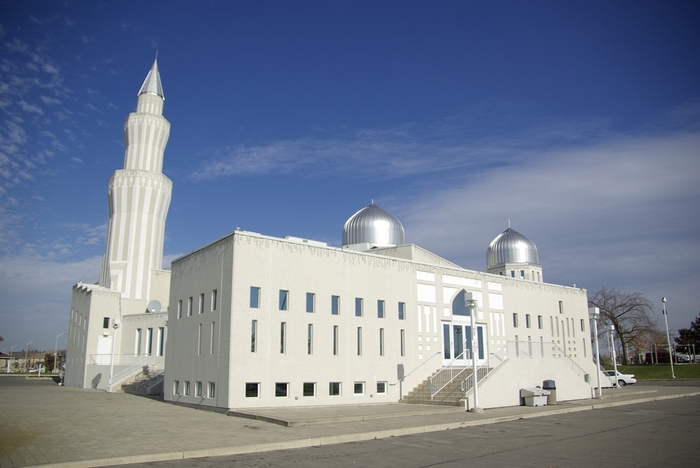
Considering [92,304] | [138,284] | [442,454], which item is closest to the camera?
[442,454]

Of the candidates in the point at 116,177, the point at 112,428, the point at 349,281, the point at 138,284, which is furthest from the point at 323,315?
the point at 116,177

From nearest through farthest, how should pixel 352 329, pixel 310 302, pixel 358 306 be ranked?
pixel 310 302, pixel 352 329, pixel 358 306

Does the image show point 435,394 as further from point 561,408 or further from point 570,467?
point 570,467

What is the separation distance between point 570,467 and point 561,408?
1416cm

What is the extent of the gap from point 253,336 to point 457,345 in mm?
13044

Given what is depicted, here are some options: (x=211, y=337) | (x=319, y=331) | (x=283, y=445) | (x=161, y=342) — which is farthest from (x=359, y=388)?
(x=161, y=342)

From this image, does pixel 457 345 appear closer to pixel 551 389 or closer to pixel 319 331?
pixel 551 389

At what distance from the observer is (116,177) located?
2119 inches

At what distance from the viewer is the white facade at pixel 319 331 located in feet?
75.7

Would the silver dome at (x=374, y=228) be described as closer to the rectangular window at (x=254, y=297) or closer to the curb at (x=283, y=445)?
the rectangular window at (x=254, y=297)

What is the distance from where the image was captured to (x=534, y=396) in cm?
2530

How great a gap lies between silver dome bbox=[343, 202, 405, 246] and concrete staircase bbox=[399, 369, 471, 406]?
484 inches

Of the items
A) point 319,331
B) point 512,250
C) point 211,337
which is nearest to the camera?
point 211,337

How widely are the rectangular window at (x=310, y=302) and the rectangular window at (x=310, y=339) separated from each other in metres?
0.68
